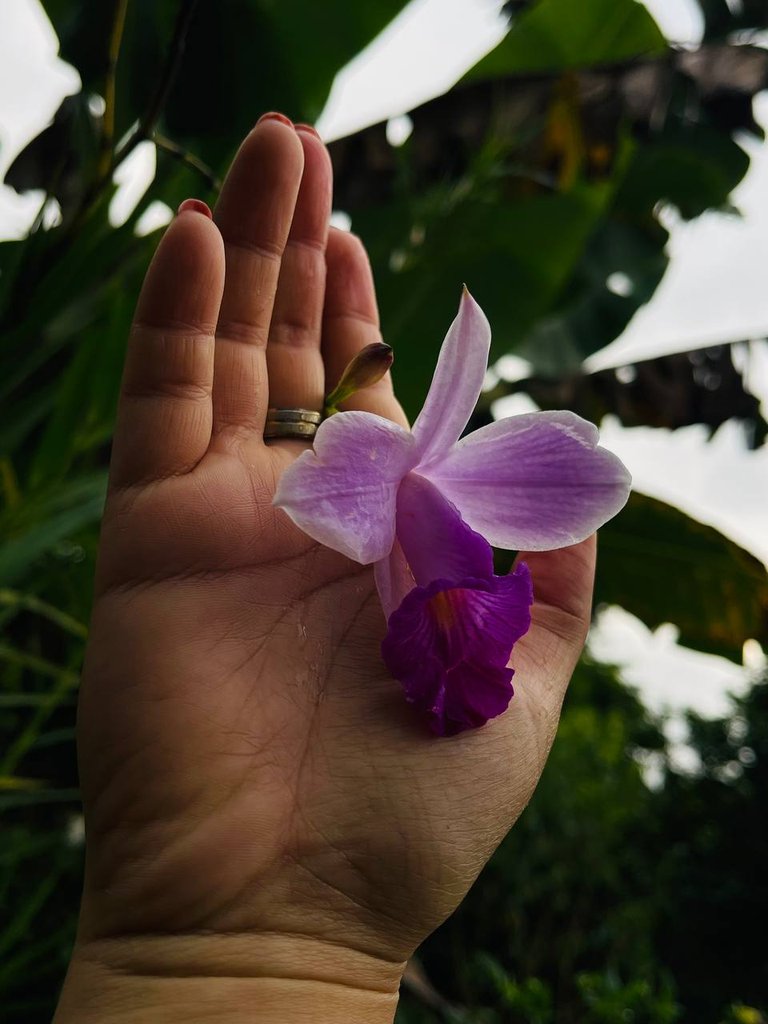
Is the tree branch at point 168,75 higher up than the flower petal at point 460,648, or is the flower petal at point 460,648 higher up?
the tree branch at point 168,75

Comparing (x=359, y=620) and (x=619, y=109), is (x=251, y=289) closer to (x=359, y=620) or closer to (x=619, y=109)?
(x=359, y=620)

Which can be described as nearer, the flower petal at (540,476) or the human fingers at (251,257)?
the flower petal at (540,476)

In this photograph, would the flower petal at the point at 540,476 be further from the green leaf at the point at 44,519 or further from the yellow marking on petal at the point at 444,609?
the green leaf at the point at 44,519

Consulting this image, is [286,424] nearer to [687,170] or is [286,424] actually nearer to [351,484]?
[351,484]

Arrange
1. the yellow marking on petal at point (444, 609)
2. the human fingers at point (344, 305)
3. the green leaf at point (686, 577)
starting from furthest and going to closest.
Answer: the green leaf at point (686, 577) → the human fingers at point (344, 305) → the yellow marking on petal at point (444, 609)

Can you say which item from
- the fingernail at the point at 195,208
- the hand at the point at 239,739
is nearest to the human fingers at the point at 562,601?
the hand at the point at 239,739

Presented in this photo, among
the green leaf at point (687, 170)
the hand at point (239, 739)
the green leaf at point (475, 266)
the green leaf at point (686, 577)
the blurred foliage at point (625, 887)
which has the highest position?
the hand at point (239, 739)

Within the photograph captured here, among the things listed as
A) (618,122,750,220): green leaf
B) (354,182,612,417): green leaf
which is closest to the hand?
(354,182,612,417): green leaf

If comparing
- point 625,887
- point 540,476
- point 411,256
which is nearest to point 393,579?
point 540,476
